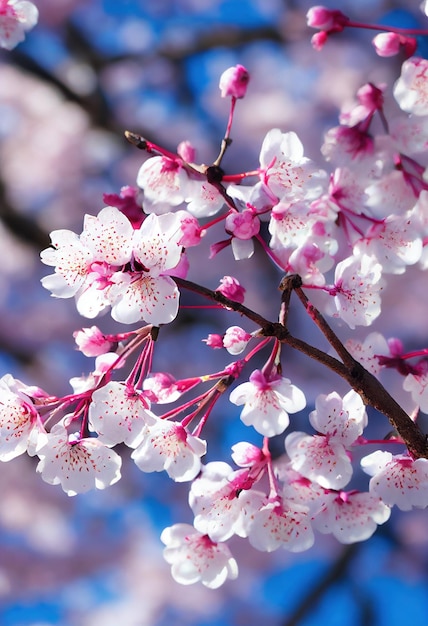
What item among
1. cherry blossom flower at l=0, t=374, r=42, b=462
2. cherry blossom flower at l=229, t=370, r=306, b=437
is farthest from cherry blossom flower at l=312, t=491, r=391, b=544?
cherry blossom flower at l=0, t=374, r=42, b=462

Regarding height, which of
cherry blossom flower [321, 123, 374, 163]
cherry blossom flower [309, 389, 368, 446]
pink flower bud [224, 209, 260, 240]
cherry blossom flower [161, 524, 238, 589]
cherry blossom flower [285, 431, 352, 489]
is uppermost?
pink flower bud [224, 209, 260, 240]

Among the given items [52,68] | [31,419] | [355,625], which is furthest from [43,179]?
[31,419]

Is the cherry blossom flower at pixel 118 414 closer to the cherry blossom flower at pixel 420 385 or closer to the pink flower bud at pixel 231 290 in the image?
the pink flower bud at pixel 231 290

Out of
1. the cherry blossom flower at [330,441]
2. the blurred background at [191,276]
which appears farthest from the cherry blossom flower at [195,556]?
the blurred background at [191,276]

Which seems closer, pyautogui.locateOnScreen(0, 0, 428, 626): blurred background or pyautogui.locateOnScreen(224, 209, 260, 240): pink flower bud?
pyautogui.locateOnScreen(224, 209, 260, 240): pink flower bud

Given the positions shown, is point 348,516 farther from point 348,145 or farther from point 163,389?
point 348,145

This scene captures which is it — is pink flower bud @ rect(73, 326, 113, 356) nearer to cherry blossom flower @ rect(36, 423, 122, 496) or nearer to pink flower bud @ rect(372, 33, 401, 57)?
cherry blossom flower @ rect(36, 423, 122, 496)

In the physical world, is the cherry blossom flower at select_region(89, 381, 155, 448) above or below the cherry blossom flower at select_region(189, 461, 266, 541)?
above

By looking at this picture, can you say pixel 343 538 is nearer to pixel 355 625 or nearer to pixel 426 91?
pixel 426 91
